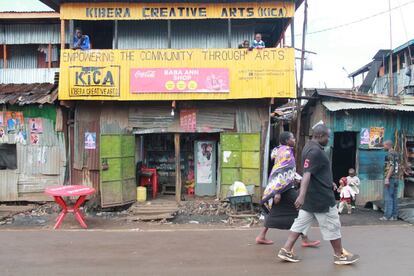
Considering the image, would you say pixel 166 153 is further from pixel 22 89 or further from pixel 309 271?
pixel 309 271

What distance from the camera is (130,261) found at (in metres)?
6.01

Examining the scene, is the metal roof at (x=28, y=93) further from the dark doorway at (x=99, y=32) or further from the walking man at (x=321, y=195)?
the walking man at (x=321, y=195)

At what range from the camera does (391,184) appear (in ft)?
31.7

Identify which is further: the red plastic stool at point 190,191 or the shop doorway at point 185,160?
the red plastic stool at point 190,191

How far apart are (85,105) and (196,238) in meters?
6.57

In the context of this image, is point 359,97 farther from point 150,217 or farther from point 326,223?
point 326,223

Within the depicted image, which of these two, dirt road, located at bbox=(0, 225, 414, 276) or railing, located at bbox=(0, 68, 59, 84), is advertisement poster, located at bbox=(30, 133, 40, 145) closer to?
railing, located at bbox=(0, 68, 59, 84)

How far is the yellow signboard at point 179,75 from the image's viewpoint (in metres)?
11.8

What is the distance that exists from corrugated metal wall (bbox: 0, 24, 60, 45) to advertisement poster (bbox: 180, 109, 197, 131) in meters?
5.50

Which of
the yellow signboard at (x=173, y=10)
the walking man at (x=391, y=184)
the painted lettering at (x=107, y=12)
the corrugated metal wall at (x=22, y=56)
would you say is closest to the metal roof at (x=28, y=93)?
the corrugated metal wall at (x=22, y=56)

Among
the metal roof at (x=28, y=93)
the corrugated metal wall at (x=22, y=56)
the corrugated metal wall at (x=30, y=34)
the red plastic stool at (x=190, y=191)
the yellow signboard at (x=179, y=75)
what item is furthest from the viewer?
the corrugated metal wall at (x=22, y=56)

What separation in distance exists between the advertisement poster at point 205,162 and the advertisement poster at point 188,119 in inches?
47.4

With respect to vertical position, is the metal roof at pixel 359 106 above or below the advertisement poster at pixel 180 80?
below

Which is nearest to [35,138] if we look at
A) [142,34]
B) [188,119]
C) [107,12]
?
[107,12]
